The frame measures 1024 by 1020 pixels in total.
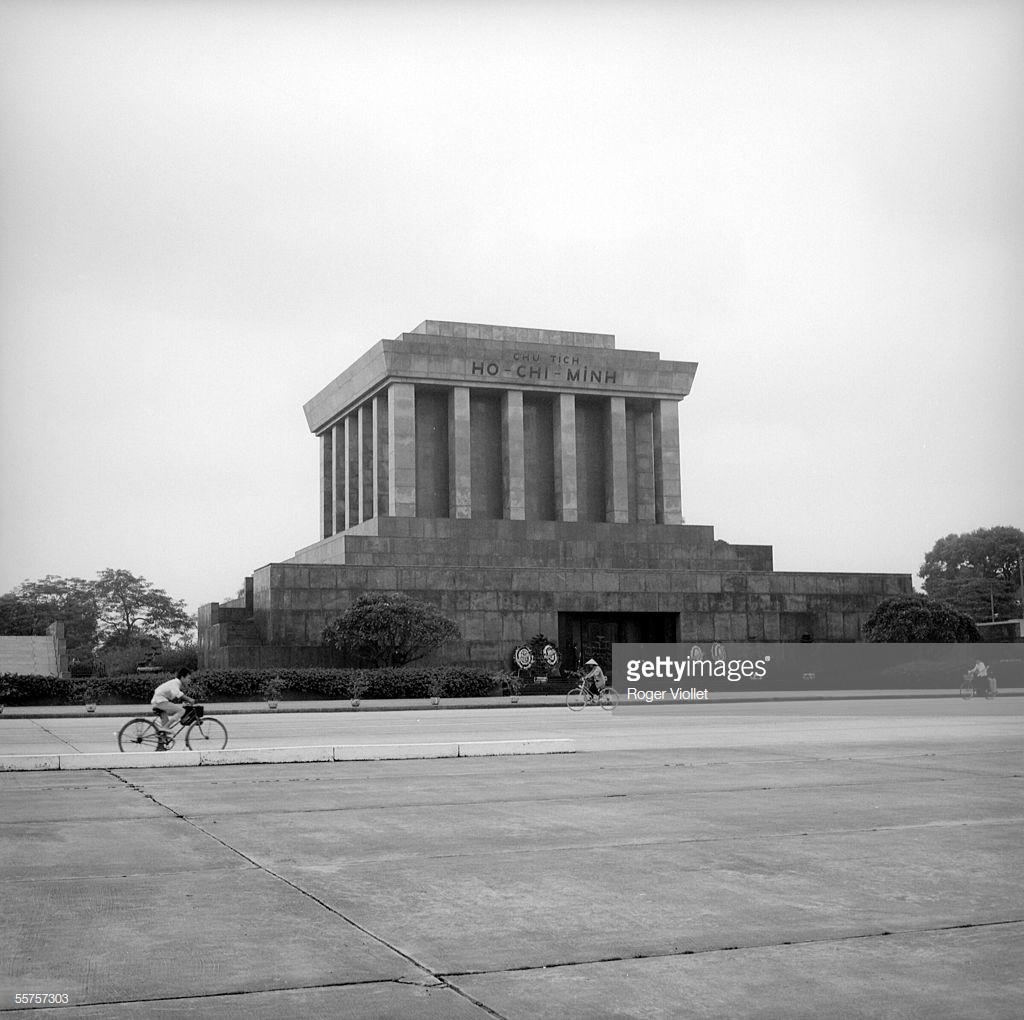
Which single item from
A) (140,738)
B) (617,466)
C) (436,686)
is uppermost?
(617,466)

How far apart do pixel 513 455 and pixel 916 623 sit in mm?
18840

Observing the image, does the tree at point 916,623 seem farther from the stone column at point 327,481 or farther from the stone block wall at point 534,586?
the stone column at point 327,481

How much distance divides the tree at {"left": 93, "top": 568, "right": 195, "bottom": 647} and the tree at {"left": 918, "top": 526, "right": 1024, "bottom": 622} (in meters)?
58.2

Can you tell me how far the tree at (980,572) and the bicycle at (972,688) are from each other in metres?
61.6

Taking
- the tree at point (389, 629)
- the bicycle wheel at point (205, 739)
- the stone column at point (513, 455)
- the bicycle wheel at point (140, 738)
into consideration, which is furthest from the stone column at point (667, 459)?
the bicycle wheel at point (140, 738)

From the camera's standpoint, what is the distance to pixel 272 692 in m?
35.4

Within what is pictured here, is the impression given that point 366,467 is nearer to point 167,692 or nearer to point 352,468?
point 352,468

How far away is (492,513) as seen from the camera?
5688 cm

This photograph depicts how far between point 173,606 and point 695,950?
77705mm

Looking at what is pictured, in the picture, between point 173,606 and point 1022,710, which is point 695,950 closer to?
point 1022,710

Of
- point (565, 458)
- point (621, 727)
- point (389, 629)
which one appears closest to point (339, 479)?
point (565, 458)

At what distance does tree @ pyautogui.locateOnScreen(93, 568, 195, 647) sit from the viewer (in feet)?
261

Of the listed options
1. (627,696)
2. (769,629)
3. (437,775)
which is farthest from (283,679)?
(437,775)
